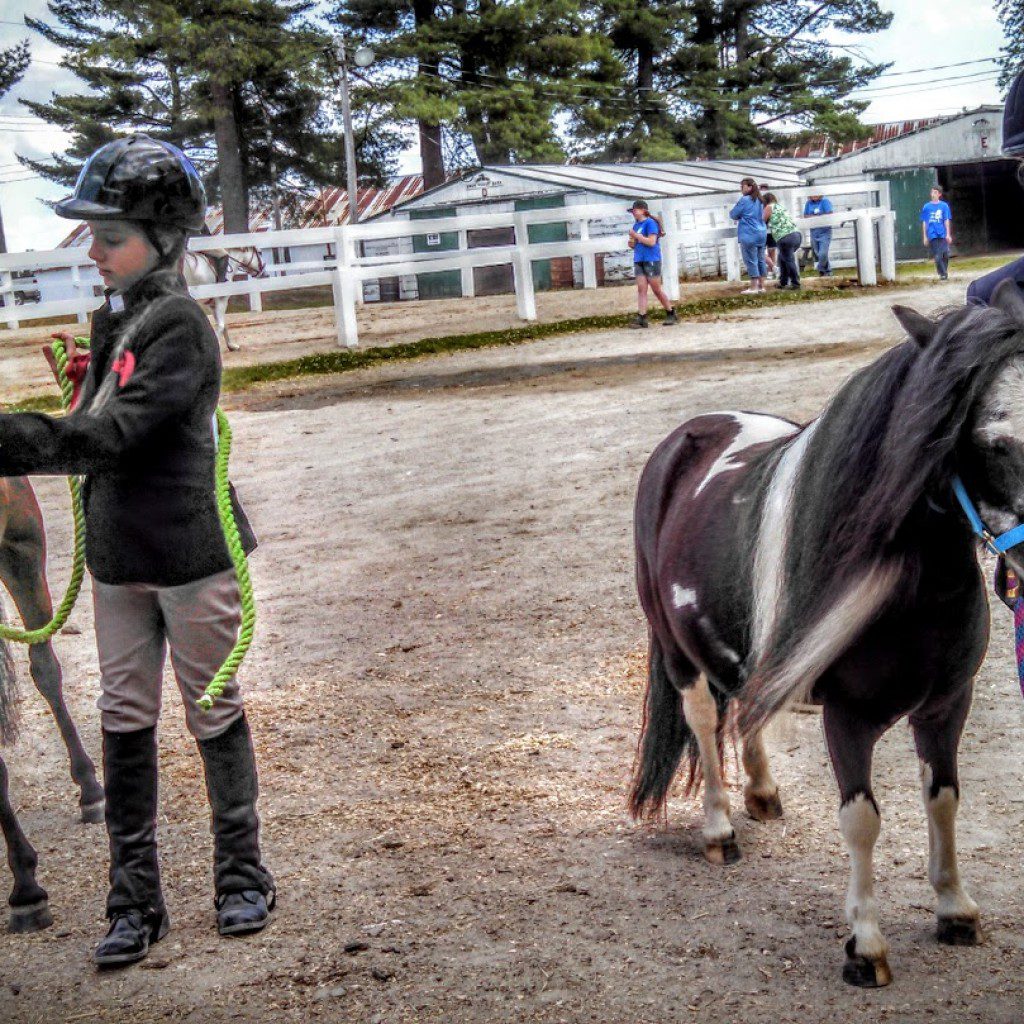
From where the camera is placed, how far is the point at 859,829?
9.45 ft

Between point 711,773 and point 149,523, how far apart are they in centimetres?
169

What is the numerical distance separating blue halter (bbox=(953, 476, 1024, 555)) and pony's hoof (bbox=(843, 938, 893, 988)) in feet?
3.27

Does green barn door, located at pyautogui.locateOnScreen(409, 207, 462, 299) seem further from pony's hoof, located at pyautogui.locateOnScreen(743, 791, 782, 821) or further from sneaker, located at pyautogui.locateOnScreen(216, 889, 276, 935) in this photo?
sneaker, located at pyautogui.locateOnScreen(216, 889, 276, 935)

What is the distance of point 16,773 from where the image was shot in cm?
473

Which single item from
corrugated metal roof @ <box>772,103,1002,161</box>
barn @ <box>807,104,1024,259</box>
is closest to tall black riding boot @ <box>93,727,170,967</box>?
barn @ <box>807,104,1024,259</box>

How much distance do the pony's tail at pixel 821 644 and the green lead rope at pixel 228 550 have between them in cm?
123

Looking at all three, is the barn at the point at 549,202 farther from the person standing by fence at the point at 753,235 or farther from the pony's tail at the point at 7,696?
the pony's tail at the point at 7,696

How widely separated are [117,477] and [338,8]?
33.7 m

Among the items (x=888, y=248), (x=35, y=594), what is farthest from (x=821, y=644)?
(x=888, y=248)

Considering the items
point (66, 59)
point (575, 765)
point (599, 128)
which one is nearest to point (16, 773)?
point (575, 765)

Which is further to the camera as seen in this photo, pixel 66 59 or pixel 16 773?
pixel 66 59

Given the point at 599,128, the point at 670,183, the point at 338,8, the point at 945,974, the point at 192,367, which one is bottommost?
the point at 945,974

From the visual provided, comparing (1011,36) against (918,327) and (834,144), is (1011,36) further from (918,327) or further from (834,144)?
(918,327)

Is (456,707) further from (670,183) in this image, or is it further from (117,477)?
(670,183)
